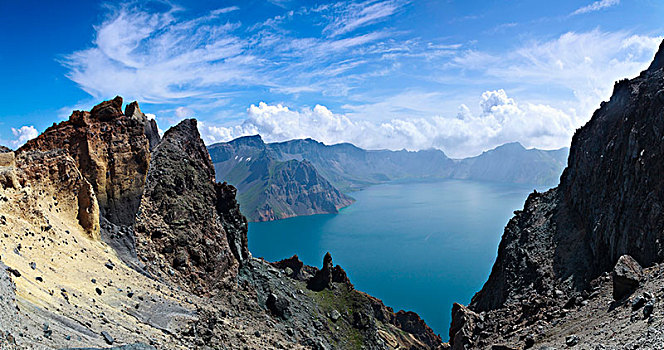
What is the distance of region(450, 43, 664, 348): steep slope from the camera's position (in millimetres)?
25797

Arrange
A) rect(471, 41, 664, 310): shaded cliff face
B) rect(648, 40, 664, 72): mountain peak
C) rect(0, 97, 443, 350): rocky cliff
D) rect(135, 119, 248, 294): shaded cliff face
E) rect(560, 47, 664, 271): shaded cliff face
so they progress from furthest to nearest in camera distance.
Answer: rect(648, 40, 664, 72): mountain peak, rect(135, 119, 248, 294): shaded cliff face, rect(471, 41, 664, 310): shaded cliff face, rect(560, 47, 664, 271): shaded cliff face, rect(0, 97, 443, 350): rocky cliff

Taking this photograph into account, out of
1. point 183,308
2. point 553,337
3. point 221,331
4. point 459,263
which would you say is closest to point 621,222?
point 553,337

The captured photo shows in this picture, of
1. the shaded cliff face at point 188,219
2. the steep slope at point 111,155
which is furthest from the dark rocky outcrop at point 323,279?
the steep slope at point 111,155

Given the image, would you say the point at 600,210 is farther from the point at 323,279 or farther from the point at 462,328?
the point at 323,279

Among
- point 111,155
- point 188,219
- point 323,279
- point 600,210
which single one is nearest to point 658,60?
point 600,210

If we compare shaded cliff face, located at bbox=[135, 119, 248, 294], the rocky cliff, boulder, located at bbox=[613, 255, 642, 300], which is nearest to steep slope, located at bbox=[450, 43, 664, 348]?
boulder, located at bbox=[613, 255, 642, 300]

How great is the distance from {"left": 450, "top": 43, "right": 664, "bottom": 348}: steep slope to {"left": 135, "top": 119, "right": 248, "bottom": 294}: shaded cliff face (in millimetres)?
26288

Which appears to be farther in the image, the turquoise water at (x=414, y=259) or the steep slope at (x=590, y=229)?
the turquoise water at (x=414, y=259)

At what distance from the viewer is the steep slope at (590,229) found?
25.8m

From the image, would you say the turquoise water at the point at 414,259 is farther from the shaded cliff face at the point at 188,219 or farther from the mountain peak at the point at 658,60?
the mountain peak at the point at 658,60

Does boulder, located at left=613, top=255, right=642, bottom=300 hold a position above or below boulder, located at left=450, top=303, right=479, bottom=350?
above

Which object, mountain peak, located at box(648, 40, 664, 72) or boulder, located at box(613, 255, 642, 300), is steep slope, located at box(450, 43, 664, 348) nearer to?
mountain peak, located at box(648, 40, 664, 72)

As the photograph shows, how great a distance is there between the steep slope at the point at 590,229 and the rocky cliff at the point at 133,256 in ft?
68.0

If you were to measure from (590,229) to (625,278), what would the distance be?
15892 millimetres
